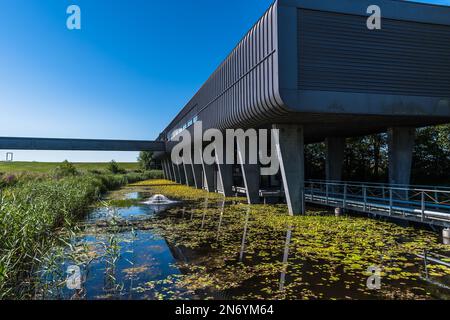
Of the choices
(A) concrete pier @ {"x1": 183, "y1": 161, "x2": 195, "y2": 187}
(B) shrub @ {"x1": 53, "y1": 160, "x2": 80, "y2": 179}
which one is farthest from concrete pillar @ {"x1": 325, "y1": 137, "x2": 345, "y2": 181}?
(B) shrub @ {"x1": 53, "y1": 160, "x2": 80, "y2": 179}

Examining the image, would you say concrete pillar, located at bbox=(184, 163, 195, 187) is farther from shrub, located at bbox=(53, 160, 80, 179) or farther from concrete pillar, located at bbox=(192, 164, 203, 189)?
shrub, located at bbox=(53, 160, 80, 179)

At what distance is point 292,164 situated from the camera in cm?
1543

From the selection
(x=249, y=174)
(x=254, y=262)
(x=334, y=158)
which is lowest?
(x=254, y=262)

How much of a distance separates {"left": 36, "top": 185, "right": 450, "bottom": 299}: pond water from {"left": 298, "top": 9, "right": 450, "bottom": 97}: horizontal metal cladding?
616 centimetres

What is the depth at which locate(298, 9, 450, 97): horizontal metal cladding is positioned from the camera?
13.3 meters

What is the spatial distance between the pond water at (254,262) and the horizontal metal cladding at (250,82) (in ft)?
18.1

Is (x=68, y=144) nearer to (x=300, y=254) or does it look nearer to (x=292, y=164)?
(x=292, y=164)

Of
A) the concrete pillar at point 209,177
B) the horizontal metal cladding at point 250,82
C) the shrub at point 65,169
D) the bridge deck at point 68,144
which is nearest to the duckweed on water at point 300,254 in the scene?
the horizontal metal cladding at point 250,82

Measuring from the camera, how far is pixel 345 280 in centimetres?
652

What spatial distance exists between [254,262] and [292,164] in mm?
8278

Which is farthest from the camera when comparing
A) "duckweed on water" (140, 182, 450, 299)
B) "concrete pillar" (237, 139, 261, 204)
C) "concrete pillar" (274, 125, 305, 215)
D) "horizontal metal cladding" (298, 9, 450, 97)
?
"concrete pillar" (237, 139, 261, 204)

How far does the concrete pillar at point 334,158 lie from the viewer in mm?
22734

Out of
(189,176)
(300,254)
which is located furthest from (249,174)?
(189,176)

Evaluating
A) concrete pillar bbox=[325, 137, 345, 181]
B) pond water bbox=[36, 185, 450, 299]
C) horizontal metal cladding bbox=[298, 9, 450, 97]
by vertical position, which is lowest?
pond water bbox=[36, 185, 450, 299]
